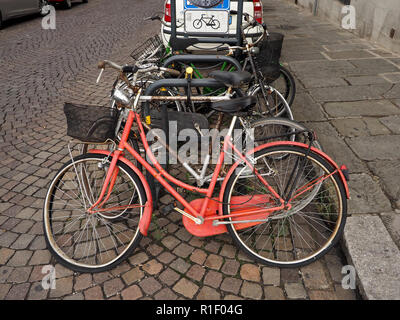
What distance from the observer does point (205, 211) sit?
2.45m

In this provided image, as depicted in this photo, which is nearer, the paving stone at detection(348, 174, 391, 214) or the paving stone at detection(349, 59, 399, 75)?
the paving stone at detection(348, 174, 391, 214)

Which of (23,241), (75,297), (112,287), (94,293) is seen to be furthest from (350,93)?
(23,241)

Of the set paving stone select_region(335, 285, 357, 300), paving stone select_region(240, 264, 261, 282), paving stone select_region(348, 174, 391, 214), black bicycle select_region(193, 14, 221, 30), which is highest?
black bicycle select_region(193, 14, 221, 30)

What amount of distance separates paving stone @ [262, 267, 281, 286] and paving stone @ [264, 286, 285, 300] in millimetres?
40

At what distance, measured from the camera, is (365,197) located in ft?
9.14

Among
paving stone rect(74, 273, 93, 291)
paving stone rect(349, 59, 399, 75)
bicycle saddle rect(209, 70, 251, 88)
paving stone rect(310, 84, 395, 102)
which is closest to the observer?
bicycle saddle rect(209, 70, 251, 88)

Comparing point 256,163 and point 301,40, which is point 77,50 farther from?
point 256,163

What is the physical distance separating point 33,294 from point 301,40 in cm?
757

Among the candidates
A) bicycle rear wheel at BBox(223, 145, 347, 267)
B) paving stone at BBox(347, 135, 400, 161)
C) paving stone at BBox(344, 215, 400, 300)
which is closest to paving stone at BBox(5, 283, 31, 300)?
bicycle rear wheel at BBox(223, 145, 347, 267)

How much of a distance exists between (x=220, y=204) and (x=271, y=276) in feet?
2.08

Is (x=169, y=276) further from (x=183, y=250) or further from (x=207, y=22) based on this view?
(x=207, y=22)

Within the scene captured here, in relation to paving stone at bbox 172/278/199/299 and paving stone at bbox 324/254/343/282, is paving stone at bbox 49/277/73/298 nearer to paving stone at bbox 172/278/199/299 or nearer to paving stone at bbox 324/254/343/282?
paving stone at bbox 172/278/199/299

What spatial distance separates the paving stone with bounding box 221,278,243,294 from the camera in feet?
7.39
